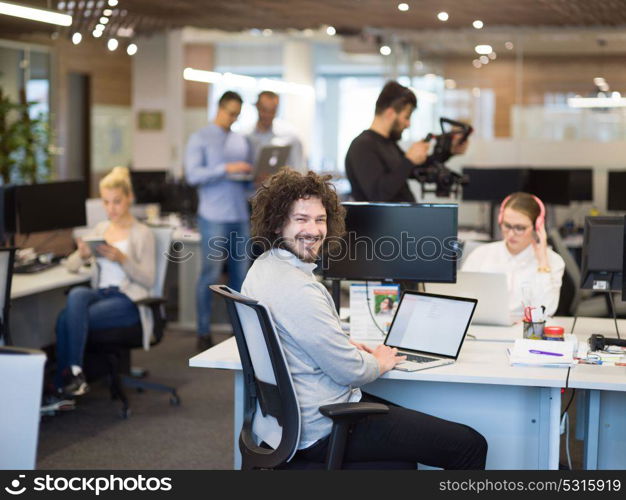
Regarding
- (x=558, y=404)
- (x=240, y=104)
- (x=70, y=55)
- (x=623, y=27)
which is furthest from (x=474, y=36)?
(x=558, y=404)

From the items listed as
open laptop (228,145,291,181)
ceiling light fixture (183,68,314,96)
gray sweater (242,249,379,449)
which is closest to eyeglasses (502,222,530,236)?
gray sweater (242,249,379,449)

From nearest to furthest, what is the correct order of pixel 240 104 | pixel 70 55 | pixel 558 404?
1. pixel 558 404
2. pixel 240 104
3. pixel 70 55

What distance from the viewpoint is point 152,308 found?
200 inches

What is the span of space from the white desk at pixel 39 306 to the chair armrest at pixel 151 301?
0.46 meters

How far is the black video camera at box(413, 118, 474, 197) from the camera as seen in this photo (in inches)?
193

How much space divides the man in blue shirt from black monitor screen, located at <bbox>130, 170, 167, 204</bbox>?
6.67 ft

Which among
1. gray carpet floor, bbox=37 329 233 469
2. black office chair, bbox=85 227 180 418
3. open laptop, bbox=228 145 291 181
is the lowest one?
gray carpet floor, bbox=37 329 233 469

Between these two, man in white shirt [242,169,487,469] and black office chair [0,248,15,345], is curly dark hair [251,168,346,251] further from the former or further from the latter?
black office chair [0,248,15,345]

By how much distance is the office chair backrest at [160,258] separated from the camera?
5176 mm

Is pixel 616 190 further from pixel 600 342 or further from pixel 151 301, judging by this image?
pixel 600 342

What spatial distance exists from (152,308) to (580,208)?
195 inches

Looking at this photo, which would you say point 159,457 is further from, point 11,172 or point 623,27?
point 11,172

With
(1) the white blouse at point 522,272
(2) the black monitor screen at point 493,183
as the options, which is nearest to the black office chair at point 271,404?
(1) the white blouse at point 522,272

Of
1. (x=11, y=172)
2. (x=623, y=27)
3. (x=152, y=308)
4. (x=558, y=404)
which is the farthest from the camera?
(x=11, y=172)
